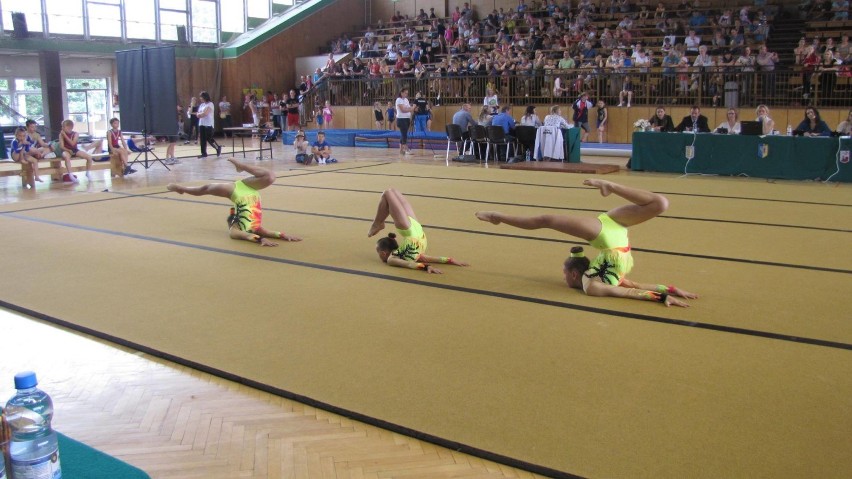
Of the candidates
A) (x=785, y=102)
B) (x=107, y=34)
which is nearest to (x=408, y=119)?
(x=785, y=102)

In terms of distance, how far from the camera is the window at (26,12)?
848 inches

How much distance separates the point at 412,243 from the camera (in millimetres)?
6141

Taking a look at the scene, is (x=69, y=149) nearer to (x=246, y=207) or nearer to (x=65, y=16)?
(x=246, y=207)

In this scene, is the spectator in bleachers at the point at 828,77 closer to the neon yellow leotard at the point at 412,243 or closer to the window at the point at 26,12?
the neon yellow leotard at the point at 412,243

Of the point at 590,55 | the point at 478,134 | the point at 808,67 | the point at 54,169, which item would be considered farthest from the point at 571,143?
the point at 54,169

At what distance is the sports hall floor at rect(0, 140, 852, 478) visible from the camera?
3076mm

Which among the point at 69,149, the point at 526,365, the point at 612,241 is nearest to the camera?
the point at 526,365

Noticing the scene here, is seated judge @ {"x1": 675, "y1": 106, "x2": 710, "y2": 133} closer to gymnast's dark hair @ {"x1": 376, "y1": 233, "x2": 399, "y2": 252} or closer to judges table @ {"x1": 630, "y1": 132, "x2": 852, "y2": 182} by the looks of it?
judges table @ {"x1": 630, "y1": 132, "x2": 852, "y2": 182}

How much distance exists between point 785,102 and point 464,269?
44.9 feet

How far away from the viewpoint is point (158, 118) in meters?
14.2

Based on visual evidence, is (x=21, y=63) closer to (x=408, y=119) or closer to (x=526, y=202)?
(x=408, y=119)

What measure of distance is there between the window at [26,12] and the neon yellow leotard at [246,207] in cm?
1846

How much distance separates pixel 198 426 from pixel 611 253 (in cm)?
308

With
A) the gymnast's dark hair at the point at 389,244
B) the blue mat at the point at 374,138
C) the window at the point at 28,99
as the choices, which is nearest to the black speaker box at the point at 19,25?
the window at the point at 28,99
